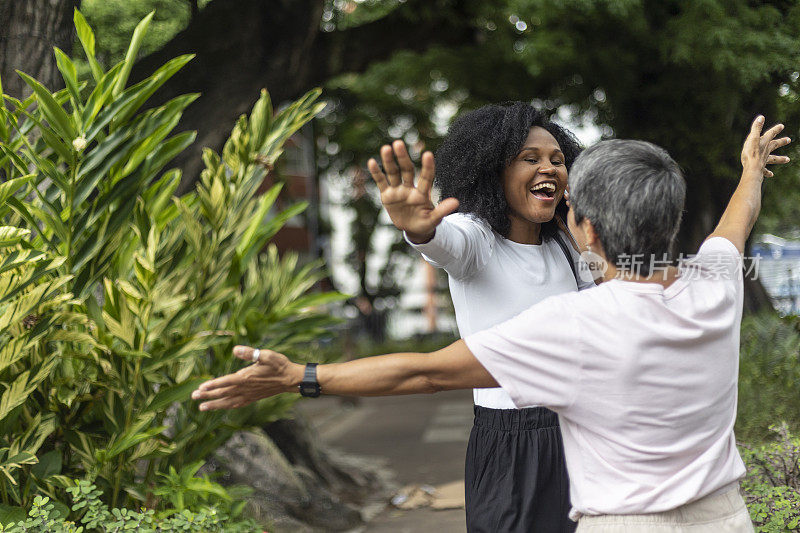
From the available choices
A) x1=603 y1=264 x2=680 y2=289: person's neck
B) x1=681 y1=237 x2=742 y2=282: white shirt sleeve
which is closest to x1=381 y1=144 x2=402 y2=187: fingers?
x1=603 y1=264 x2=680 y2=289: person's neck

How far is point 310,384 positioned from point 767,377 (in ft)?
12.0

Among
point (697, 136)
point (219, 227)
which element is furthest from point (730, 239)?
point (697, 136)

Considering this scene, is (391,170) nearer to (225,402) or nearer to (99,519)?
(225,402)

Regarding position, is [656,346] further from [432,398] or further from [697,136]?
[432,398]

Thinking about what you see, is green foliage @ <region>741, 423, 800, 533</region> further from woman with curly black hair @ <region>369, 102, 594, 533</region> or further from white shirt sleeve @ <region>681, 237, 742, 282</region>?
white shirt sleeve @ <region>681, 237, 742, 282</region>

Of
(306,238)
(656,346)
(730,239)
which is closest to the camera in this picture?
(656,346)

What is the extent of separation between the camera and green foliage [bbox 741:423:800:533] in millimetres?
3006

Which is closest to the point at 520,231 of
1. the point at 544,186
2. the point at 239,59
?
the point at 544,186

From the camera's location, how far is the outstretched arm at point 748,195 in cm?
204

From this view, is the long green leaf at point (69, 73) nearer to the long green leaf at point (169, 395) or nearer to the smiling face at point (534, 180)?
the long green leaf at point (169, 395)

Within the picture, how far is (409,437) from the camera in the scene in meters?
9.89

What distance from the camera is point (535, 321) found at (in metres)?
1.65

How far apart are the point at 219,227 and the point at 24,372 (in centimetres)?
97

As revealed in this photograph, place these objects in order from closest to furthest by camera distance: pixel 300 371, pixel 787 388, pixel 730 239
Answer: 1. pixel 300 371
2. pixel 730 239
3. pixel 787 388
